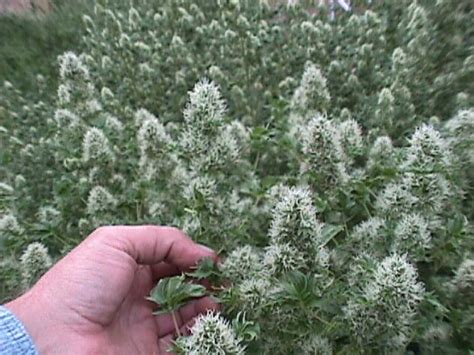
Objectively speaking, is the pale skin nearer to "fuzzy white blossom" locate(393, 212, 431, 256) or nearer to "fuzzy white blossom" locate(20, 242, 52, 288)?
"fuzzy white blossom" locate(20, 242, 52, 288)

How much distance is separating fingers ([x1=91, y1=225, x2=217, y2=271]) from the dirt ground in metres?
2.20

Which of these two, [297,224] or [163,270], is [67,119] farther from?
[297,224]

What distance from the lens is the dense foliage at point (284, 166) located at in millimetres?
863

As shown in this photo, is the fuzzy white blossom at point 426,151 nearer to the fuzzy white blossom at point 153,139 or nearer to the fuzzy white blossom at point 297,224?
the fuzzy white blossom at point 297,224

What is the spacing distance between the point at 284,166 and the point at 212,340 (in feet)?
1.98

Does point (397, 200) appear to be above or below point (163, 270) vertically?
above

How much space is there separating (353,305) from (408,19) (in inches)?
35.0

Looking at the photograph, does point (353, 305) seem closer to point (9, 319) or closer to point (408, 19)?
point (9, 319)

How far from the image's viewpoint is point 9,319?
101 cm

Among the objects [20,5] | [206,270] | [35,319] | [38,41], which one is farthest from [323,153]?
[20,5]

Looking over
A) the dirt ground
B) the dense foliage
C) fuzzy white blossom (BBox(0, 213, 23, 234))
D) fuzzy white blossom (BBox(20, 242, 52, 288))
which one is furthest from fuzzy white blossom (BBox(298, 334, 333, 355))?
the dirt ground

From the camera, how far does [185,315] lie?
44.1 inches

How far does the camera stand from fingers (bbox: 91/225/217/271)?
106cm

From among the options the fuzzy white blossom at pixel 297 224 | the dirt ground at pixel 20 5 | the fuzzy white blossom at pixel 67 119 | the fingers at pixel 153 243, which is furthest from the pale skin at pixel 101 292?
the dirt ground at pixel 20 5
